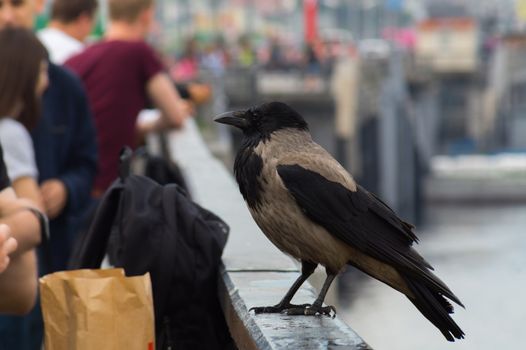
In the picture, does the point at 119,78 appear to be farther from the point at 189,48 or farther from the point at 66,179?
the point at 189,48

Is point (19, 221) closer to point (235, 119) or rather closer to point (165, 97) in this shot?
point (235, 119)

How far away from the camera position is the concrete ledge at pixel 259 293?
3195mm

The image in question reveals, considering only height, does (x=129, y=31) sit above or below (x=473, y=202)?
above

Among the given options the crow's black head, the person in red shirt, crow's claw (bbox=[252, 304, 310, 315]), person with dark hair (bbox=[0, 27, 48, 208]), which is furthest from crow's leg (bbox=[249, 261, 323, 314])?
the person in red shirt

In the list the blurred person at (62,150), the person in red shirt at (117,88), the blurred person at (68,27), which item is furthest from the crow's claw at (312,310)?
the blurred person at (68,27)

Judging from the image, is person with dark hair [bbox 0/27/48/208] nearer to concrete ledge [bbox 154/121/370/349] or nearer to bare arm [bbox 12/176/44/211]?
bare arm [bbox 12/176/44/211]

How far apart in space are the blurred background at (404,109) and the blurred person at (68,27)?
456 cm

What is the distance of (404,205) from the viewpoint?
66.6 metres

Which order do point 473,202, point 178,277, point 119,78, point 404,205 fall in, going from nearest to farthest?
point 178,277 < point 119,78 < point 404,205 < point 473,202

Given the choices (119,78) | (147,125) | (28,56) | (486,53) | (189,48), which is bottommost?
(486,53)

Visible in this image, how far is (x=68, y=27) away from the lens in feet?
22.7

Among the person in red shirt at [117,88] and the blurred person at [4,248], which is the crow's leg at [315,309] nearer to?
the blurred person at [4,248]

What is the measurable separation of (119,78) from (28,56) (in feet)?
5.44

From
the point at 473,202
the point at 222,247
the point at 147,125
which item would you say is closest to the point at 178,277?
the point at 222,247
